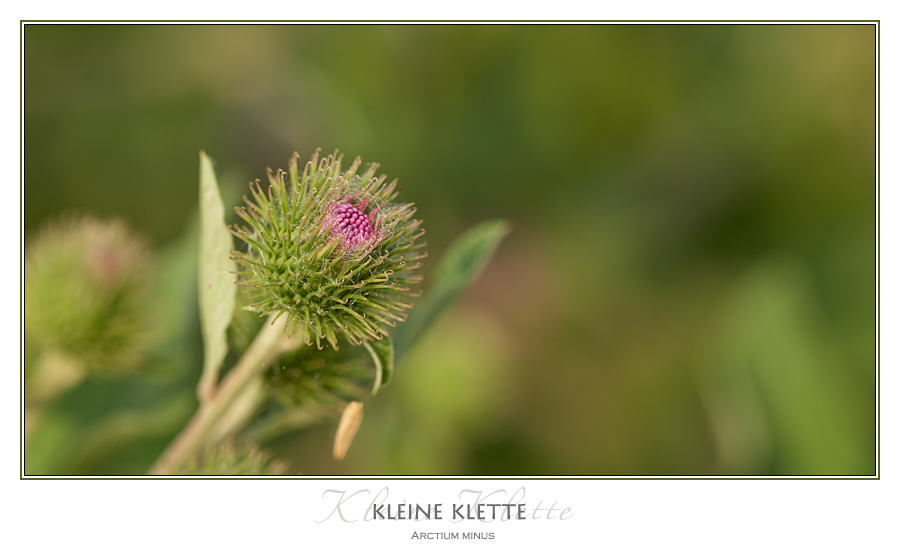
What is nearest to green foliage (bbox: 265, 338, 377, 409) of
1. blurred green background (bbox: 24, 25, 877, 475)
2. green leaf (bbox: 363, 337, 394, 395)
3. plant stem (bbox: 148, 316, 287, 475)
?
plant stem (bbox: 148, 316, 287, 475)

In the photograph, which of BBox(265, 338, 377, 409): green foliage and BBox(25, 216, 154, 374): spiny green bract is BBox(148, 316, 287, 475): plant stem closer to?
BBox(265, 338, 377, 409): green foliage

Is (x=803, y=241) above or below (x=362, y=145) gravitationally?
below

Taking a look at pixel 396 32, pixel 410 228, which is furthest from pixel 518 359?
pixel 410 228

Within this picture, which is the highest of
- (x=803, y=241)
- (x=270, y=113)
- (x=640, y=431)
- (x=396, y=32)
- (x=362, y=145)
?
(x=396, y=32)

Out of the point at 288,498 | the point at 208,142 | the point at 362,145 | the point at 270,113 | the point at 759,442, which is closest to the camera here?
the point at 288,498

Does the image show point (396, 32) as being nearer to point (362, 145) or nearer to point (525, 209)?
point (362, 145)

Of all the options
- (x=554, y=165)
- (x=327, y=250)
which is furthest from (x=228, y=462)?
(x=554, y=165)

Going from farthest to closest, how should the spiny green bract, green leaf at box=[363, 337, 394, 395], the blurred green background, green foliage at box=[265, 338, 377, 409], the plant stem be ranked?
the blurred green background, the spiny green bract, green foliage at box=[265, 338, 377, 409], the plant stem, green leaf at box=[363, 337, 394, 395]
